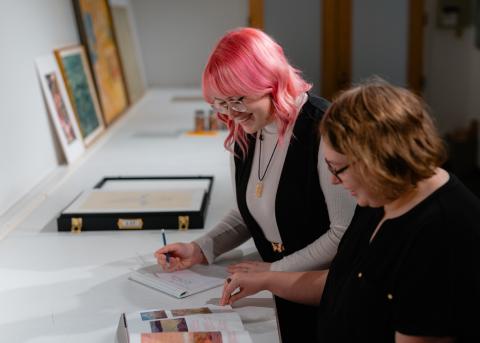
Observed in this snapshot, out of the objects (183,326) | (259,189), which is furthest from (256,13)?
(183,326)

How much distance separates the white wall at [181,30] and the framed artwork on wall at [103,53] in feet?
2.78

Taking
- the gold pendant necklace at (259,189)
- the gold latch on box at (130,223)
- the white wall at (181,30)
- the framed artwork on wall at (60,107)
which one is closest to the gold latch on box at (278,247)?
the gold pendant necklace at (259,189)

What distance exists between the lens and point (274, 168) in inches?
64.9

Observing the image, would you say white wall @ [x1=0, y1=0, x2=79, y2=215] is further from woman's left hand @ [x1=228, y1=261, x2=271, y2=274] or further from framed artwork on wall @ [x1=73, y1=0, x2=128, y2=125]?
woman's left hand @ [x1=228, y1=261, x2=271, y2=274]

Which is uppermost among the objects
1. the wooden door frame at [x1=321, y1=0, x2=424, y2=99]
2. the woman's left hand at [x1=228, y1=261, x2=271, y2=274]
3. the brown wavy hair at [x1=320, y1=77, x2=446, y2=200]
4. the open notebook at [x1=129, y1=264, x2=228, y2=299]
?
the brown wavy hair at [x1=320, y1=77, x2=446, y2=200]

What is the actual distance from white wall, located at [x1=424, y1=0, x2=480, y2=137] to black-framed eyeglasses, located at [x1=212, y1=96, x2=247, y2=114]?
14.1 ft

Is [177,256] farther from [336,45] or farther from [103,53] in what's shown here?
[336,45]

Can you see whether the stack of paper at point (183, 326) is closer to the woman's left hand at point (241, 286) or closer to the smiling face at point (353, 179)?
the woman's left hand at point (241, 286)

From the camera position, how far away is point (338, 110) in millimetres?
1124

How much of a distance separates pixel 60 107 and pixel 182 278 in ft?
4.48

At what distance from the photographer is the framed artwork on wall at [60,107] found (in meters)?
2.62

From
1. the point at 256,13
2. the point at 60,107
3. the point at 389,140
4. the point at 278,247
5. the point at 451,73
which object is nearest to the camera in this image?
the point at 389,140

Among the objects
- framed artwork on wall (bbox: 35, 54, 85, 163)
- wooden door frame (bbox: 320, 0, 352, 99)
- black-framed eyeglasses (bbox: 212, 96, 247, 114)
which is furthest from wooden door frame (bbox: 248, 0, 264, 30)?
black-framed eyeglasses (bbox: 212, 96, 247, 114)

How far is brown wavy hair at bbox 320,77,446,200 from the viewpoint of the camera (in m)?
1.05
